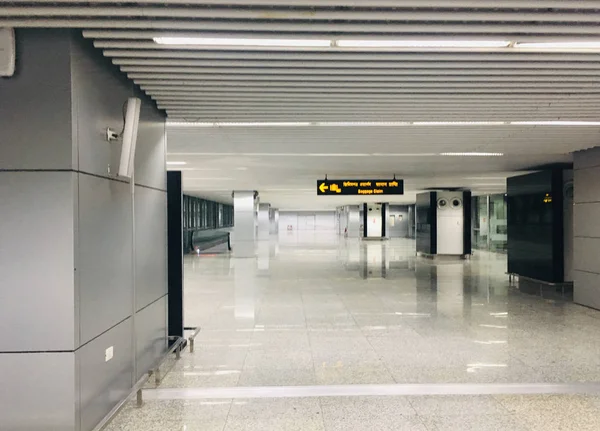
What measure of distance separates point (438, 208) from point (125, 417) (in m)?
19.1

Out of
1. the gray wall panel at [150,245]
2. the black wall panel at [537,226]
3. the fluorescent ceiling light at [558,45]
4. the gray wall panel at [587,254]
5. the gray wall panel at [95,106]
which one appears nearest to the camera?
the gray wall panel at [95,106]

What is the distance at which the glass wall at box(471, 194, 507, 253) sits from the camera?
26.4 meters

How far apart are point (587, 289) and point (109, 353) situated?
9142 mm

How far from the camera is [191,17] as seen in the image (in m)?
3.18

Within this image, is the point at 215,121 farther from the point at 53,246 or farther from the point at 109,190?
the point at 53,246

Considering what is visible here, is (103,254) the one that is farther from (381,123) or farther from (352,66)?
(381,123)

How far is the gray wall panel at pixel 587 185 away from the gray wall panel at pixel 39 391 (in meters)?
9.49

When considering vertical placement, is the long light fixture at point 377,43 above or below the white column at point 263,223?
above

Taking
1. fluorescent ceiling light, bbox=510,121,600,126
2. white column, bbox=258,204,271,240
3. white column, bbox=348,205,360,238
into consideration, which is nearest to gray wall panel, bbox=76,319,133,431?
fluorescent ceiling light, bbox=510,121,600,126

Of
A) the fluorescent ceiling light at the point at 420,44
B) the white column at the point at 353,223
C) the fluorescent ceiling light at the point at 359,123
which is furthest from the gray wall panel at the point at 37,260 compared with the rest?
the white column at the point at 353,223

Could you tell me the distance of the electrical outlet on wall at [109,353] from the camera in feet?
12.8

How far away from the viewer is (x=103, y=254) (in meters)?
3.86

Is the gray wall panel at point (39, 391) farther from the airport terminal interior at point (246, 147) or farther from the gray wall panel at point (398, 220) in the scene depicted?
the gray wall panel at point (398, 220)

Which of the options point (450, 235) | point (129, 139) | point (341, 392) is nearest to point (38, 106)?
point (129, 139)
